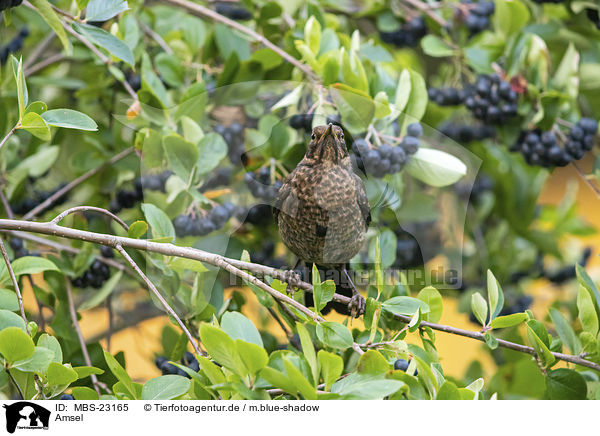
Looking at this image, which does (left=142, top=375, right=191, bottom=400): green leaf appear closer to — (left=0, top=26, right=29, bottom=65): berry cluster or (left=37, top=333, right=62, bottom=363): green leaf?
(left=37, top=333, right=62, bottom=363): green leaf

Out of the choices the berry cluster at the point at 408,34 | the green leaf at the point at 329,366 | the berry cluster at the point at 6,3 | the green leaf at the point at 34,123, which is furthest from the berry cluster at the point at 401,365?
the berry cluster at the point at 408,34

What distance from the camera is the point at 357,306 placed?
4.60 feet

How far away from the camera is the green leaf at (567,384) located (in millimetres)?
1376

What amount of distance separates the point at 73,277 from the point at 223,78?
66cm

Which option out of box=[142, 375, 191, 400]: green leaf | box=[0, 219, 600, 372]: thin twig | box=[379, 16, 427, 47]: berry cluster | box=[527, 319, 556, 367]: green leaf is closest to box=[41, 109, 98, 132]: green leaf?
box=[0, 219, 600, 372]: thin twig

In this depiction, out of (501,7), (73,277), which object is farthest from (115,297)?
(501,7)

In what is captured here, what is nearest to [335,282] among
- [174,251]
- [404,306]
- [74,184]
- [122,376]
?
[404,306]

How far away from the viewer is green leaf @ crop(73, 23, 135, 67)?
1.44 metres

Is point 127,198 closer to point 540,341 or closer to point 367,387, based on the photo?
point 367,387

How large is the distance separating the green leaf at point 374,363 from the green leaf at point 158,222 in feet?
1.65

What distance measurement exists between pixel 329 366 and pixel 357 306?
0.33m

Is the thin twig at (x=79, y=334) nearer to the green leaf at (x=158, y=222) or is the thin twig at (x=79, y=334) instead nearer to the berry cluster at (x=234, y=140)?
the green leaf at (x=158, y=222)
